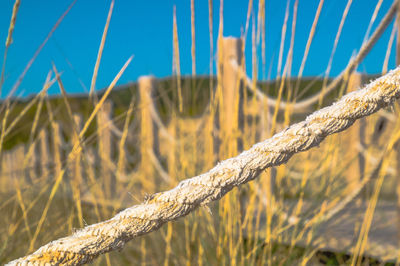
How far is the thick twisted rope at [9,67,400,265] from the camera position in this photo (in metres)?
0.54

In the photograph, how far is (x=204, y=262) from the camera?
3.77 ft

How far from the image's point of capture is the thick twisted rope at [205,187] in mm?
537

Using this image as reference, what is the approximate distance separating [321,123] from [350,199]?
106 centimetres

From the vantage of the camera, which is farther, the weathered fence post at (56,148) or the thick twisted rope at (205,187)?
the weathered fence post at (56,148)

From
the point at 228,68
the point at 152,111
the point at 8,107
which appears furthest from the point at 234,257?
the point at 152,111

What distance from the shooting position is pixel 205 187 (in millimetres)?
561

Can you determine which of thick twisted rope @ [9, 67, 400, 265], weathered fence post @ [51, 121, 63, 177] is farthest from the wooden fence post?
thick twisted rope @ [9, 67, 400, 265]

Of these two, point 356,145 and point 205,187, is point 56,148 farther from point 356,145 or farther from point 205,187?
point 356,145

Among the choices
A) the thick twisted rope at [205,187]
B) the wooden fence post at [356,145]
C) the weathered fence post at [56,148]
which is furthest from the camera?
the wooden fence post at [356,145]

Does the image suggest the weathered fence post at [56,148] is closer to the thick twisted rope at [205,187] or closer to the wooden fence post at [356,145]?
the thick twisted rope at [205,187]

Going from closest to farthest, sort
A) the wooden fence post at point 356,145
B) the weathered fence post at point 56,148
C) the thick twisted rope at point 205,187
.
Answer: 1. the thick twisted rope at point 205,187
2. the weathered fence post at point 56,148
3. the wooden fence post at point 356,145

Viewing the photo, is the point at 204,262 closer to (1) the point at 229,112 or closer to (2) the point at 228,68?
(1) the point at 229,112

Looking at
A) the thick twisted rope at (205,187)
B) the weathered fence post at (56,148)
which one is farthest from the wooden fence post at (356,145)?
the thick twisted rope at (205,187)

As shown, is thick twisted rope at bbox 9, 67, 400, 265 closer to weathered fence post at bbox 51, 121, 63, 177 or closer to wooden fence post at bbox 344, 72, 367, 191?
weathered fence post at bbox 51, 121, 63, 177
